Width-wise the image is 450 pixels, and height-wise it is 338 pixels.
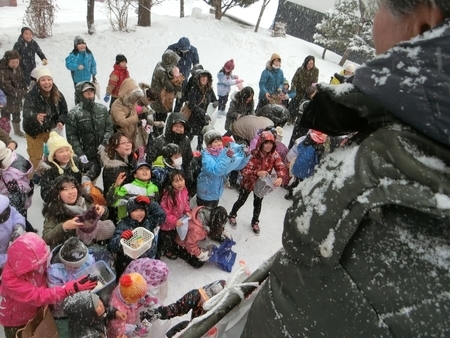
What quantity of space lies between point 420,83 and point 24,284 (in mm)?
3321

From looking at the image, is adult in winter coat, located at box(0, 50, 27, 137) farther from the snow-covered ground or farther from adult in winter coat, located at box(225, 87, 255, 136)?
adult in winter coat, located at box(225, 87, 255, 136)

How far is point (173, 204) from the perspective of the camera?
4957 millimetres

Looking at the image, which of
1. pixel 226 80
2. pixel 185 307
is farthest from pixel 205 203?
pixel 226 80

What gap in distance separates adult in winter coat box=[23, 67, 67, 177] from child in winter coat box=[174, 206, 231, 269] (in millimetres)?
2639

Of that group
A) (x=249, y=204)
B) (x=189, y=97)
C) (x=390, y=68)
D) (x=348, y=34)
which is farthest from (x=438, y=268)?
(x=348, y=34)

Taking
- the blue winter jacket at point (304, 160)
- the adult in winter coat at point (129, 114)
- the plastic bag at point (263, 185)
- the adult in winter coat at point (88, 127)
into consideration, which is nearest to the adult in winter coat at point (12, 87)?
the adult in winter coat at point (88, 127)

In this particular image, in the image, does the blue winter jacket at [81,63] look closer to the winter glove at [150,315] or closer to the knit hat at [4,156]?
the knit hat at [4,156]

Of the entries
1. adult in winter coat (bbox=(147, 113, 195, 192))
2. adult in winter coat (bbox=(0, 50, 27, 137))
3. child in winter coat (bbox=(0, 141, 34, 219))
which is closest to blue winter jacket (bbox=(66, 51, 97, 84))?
adult in winter coat (bbox=(0, 50, 27, 137))

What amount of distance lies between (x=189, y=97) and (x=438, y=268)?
6.97 metres

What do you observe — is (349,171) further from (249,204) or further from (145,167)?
(249,204)

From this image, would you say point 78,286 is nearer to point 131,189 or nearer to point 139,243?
point 139,243

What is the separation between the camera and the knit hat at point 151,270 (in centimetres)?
373

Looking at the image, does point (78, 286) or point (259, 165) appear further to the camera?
point (259, 165)

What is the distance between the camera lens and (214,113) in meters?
7.65
